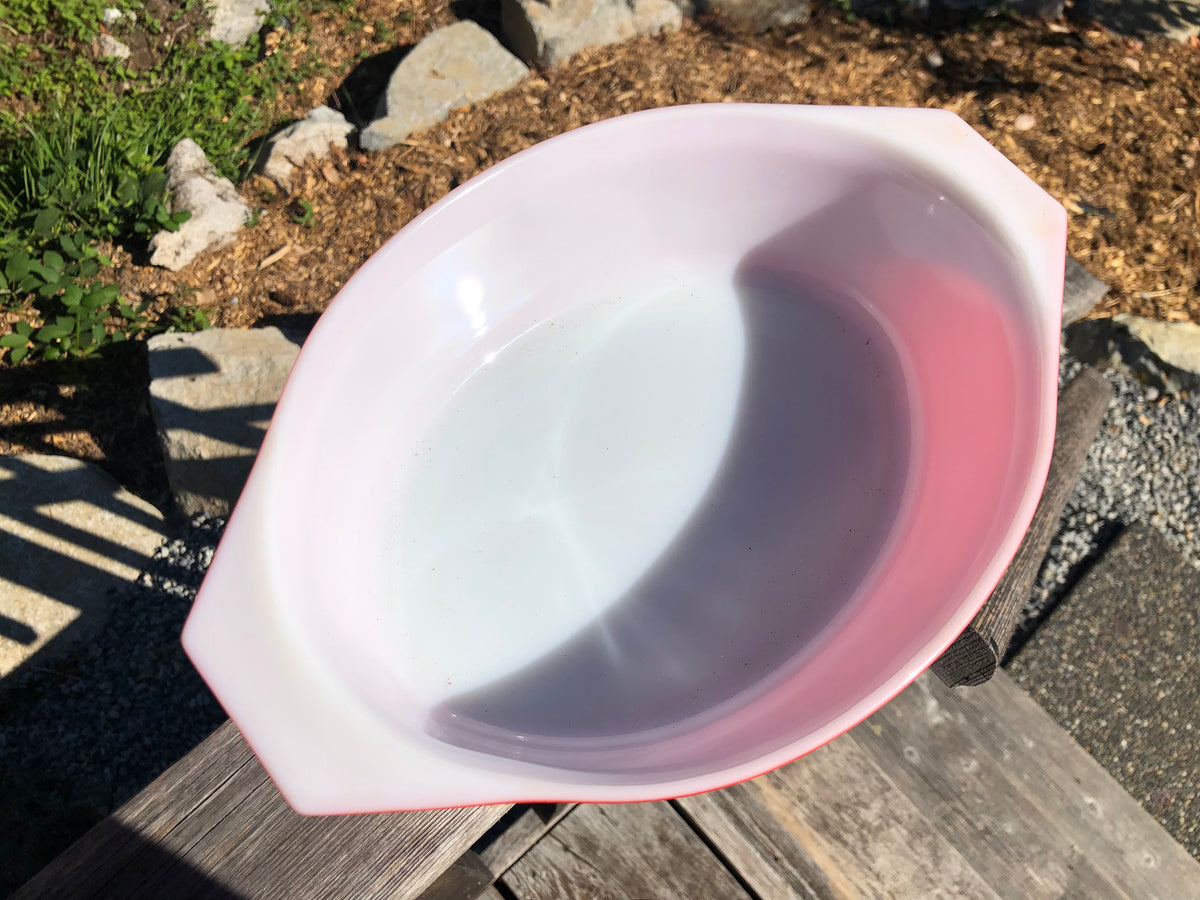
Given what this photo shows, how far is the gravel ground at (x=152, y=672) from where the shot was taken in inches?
56.0

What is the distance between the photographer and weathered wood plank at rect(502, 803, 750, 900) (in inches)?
41.8

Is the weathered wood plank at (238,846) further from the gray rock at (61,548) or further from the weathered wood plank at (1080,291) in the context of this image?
the weathered wood plank at (1080,291)

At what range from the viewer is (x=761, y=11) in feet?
6.95

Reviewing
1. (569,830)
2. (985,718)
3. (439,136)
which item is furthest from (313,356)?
(439,136)

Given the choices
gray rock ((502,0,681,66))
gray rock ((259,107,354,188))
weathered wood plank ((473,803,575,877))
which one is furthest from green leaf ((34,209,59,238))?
weathered wood plank ((473,803,575,877))

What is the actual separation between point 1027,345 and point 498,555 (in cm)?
70

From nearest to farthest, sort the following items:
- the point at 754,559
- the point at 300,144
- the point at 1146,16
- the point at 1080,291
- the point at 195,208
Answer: the point at 754,559, the point at 1080,291, the point at 195,208, the point at 300,144, the point at 1146,16

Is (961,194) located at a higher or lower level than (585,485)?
higher

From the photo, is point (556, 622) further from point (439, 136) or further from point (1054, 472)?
point (439, 136)

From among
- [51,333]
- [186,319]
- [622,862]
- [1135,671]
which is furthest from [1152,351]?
[51,333]

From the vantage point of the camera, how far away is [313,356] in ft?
3.06

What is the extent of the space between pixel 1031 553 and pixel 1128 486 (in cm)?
69

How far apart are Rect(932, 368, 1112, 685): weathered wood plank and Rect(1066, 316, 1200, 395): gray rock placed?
1.18 feet

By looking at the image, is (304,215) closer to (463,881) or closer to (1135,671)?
(463,881)
